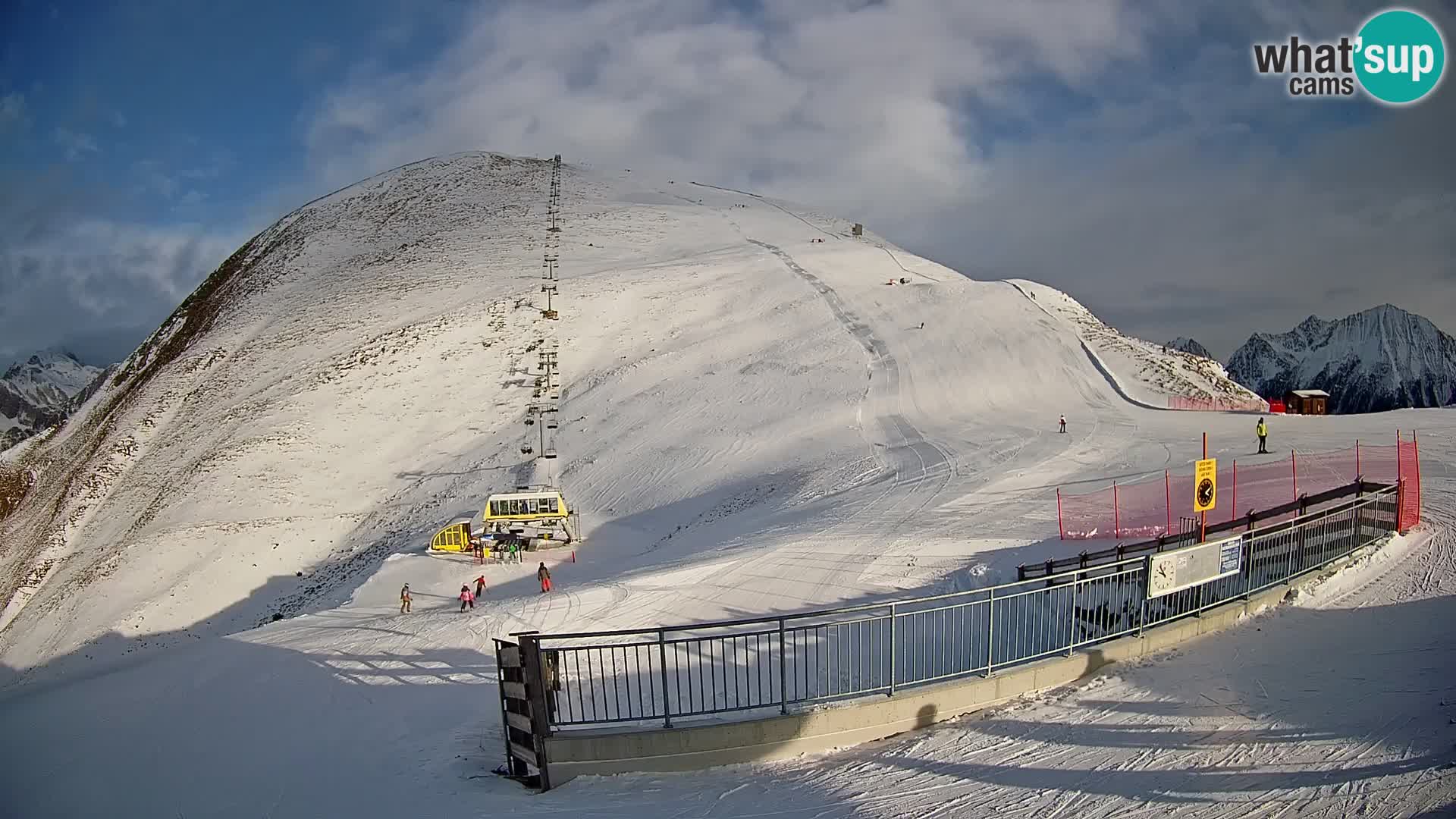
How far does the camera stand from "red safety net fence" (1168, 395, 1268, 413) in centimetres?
3859

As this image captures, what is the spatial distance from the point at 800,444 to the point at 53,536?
119 ft

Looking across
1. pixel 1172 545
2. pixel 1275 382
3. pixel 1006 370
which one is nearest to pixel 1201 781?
pixel 1172 545

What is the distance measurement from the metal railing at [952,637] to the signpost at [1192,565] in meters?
0.14

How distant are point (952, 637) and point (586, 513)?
84.5 ft

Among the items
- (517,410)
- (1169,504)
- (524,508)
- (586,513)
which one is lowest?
(586,513)

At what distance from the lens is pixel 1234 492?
62.7 feet

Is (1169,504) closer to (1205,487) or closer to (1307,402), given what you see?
(1205,487)

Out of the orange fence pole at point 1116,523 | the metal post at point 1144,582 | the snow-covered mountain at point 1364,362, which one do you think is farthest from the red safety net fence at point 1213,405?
the snow-covered mountain at point 1364,362

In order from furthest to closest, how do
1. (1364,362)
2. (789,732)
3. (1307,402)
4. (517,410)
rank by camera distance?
(1364,362)
(517,410)
(1307,402)
(789,732)

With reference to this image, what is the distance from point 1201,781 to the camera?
268 inches

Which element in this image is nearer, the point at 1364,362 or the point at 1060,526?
the point at 1060,526

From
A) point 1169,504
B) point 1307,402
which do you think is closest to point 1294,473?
point 1169,504

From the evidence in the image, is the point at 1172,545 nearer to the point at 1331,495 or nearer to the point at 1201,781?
the point at 1331,495

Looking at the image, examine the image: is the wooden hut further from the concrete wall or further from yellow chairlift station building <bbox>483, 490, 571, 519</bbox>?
the concrete wall
